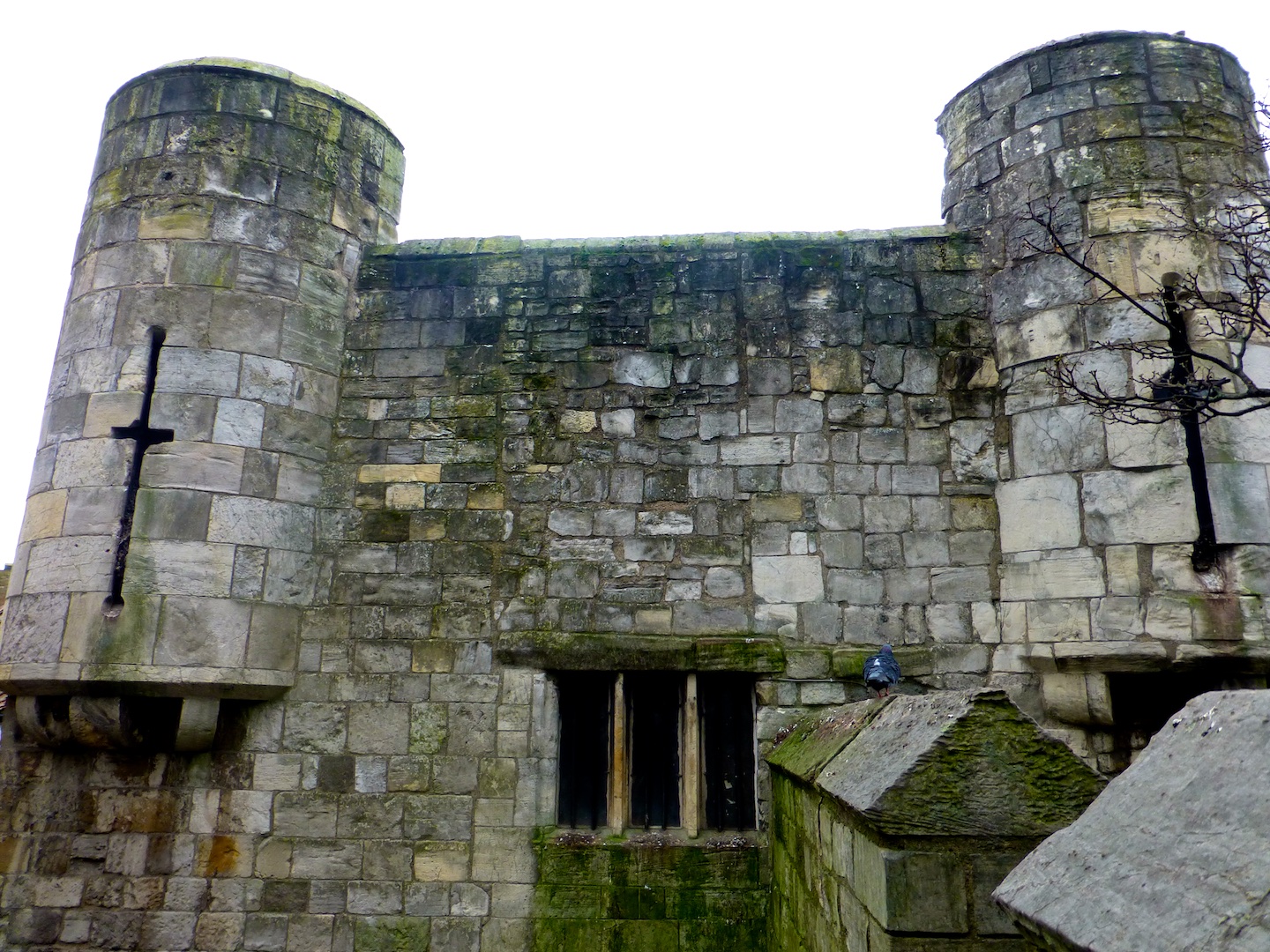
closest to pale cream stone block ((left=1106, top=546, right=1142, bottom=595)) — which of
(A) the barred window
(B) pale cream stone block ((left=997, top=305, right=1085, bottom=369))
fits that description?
(B) pale cream stone block ((left=997, top=305, right=1085, bottom=369))

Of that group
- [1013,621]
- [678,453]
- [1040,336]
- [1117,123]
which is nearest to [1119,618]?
[1013,621]

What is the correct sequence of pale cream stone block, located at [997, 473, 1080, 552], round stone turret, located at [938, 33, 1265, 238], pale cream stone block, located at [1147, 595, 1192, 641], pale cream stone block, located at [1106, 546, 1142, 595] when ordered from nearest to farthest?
pale cream stone block, located at [1147, 595, 1192, 641]
pale cream stone block, located at [1106, 546, 1142, 595]
pale cream stone block, located at [997, 473, 1080, 552]
round stone turret, located at [938, 33, 1265, 238]

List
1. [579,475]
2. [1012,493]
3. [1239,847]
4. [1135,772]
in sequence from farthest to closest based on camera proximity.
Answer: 1. [579,475]
2. [1012,493]
3. [1135,772]
4. [1239,847]

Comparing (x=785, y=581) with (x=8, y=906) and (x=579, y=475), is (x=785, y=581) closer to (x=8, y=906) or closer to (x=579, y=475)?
(x=579, y=475)

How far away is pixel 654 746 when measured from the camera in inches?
227

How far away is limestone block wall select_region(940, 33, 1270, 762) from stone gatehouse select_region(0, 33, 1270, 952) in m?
0.02

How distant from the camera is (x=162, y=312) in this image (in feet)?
19.6

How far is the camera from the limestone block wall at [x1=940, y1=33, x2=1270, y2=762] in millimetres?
5082

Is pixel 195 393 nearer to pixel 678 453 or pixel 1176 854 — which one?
pixel 678 453

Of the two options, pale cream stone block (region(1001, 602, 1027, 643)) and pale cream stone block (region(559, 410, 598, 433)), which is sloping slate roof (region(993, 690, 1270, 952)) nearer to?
pale cream stone block (region(1001, 602, 1027, 643))

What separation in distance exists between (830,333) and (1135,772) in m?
4.72

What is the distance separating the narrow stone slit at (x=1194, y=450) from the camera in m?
5.08

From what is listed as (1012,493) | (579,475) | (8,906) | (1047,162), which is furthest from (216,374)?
(1047,162)

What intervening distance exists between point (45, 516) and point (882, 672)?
518cm
